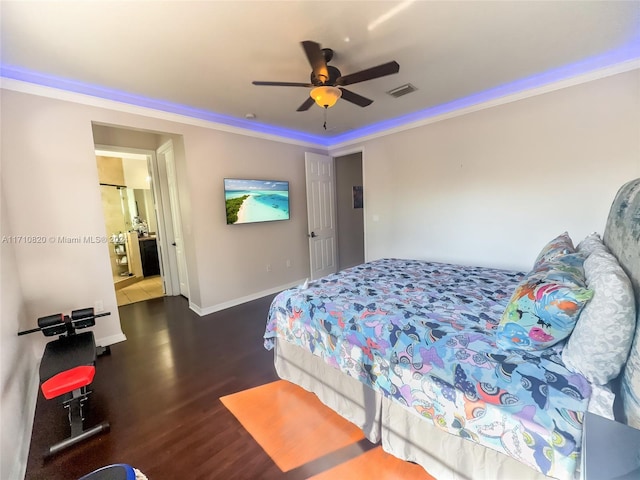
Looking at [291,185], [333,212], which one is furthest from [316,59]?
[333,212]

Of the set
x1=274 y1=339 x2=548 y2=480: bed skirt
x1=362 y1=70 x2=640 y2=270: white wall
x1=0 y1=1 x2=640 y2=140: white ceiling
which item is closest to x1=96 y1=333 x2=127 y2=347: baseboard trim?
x1=274 y1=339 x2=548 y2=480: bed skirt

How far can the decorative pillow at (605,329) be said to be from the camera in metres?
0.96

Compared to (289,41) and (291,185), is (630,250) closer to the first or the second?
(289,41)

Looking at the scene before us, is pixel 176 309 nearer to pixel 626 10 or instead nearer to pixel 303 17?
pixel 303 17

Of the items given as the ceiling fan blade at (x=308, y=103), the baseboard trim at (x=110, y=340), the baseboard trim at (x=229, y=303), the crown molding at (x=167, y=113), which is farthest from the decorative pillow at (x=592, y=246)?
the baseboard trim at (x=110, y=340)

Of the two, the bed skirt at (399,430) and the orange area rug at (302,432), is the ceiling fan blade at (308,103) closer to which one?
the bed skirt at (399,430)

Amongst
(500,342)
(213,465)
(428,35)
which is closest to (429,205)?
(428,35)

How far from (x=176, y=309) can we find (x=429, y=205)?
3.86m

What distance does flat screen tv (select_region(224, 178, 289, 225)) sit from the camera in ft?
12.0

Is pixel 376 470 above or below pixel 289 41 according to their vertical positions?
below

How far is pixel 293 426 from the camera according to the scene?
1723mm

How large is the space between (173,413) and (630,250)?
275 centimetres

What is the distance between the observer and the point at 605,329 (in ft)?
3.22

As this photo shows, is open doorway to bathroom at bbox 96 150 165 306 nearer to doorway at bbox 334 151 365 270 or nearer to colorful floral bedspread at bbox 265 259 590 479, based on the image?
doorway at bbox 334 151 365 270
